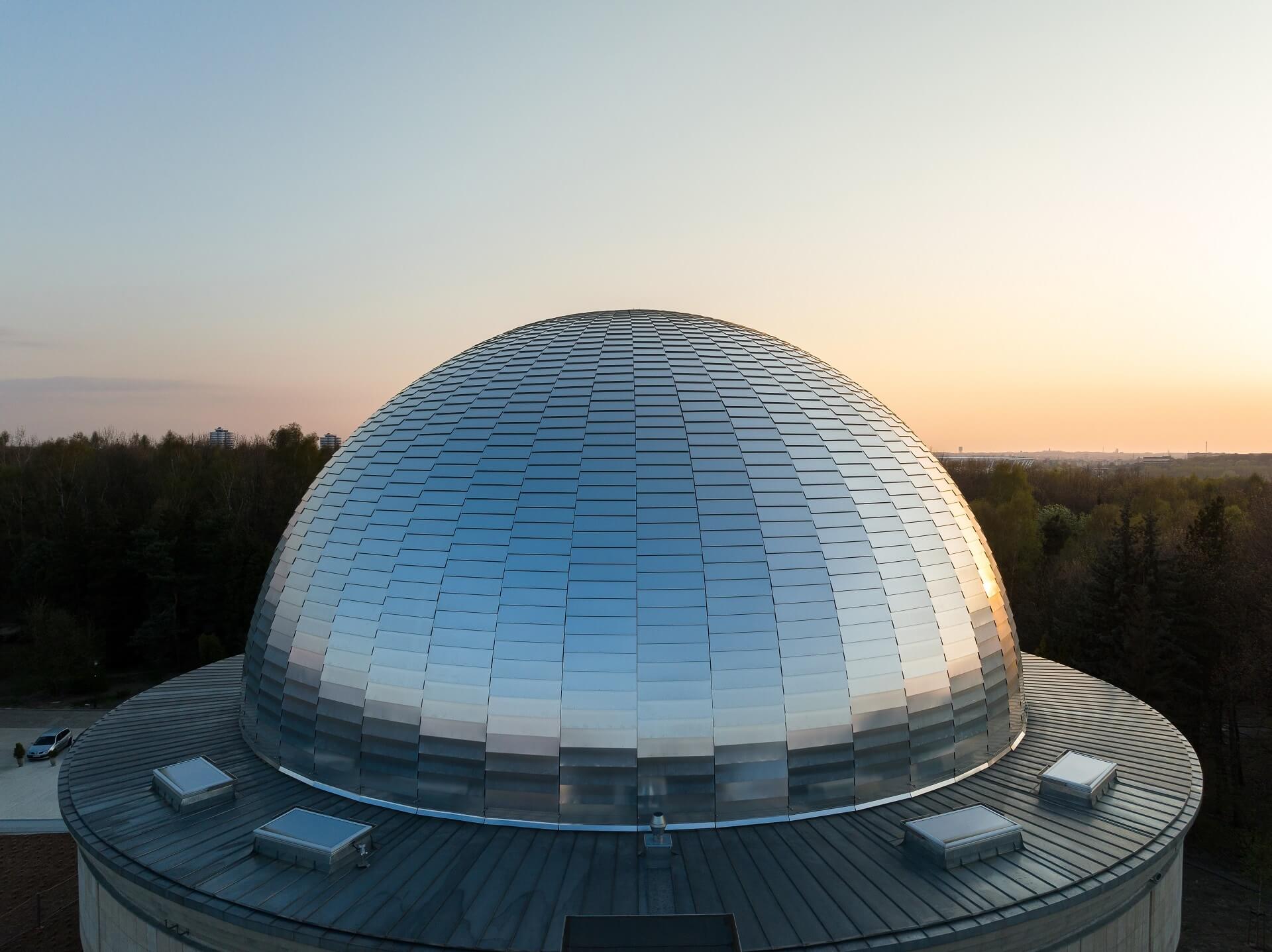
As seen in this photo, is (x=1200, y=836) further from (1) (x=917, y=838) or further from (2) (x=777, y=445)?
(2) (x=777, y=445)

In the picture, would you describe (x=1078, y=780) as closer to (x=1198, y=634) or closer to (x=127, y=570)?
(x=1198, y=634)

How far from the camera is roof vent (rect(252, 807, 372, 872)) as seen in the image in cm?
1179

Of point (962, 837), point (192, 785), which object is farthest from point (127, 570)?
point (962, 837)

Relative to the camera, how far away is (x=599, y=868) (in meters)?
11.5

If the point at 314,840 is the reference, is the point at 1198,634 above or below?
below

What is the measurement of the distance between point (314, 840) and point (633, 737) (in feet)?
17.5

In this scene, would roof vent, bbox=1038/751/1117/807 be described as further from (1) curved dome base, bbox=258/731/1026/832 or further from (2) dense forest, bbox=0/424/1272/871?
(2) dense forest, bbox=0/424/1272/871

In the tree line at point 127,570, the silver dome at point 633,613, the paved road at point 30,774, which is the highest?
the silver dome at point 633,613

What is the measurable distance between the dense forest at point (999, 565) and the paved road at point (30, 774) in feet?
9.53

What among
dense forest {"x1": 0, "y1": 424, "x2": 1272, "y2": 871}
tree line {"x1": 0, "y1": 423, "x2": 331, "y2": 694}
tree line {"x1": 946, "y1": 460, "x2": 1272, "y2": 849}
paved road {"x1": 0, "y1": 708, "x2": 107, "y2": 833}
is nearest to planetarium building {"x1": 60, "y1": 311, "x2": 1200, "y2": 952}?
paved road {"x1": 0, "y1": 708, "x2": 107, "y2": 833}

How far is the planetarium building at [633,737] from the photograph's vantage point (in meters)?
11.2

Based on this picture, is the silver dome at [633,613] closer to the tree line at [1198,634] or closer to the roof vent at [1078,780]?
the roof vent at [1078,780]

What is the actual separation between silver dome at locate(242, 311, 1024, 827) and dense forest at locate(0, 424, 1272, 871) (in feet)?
55.7

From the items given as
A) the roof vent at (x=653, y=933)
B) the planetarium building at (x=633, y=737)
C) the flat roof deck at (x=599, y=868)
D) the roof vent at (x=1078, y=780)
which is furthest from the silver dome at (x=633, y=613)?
the roof vent at (x=653, y=933)
